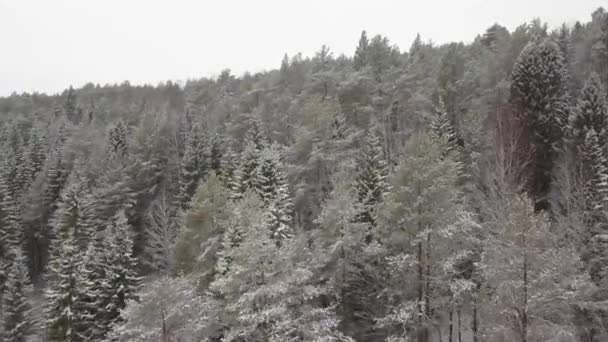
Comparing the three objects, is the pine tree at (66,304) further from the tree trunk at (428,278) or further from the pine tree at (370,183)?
the tree trunk at (428,278)

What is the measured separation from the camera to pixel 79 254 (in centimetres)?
2914

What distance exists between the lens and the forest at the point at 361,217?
19.2 meters

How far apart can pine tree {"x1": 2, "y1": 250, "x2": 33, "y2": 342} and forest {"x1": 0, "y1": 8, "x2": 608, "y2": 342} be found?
0.13 metres

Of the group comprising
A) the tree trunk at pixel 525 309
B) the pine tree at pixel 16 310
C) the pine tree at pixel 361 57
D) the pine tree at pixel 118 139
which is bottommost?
the pine tree at pixel 16 310

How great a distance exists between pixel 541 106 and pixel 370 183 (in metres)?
14.6

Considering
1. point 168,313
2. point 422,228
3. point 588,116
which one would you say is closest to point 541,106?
point 588,116

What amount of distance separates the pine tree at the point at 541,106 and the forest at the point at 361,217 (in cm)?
11

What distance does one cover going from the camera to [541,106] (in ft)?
101

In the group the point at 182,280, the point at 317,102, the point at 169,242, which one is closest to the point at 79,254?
the point at 169,242

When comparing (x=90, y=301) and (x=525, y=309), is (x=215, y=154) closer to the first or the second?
(x=90, y=301)

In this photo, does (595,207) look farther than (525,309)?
Yes

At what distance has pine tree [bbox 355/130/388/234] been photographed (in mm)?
23266

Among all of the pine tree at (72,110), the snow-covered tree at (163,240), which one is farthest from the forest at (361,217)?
the pine tree at (72,110)

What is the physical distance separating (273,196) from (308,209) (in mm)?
4041
